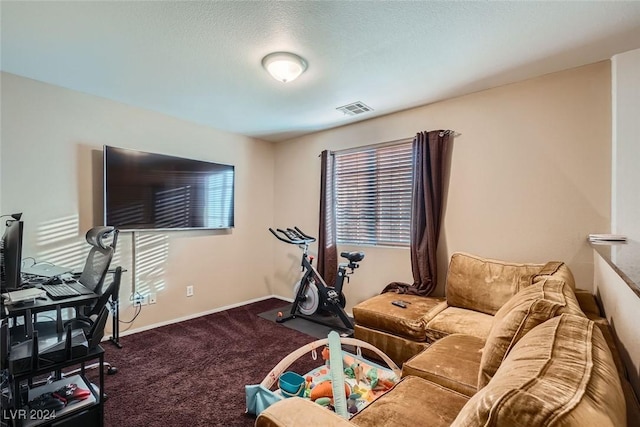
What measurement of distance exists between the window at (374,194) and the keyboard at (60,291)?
108 inches

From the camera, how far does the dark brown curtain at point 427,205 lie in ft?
9.76

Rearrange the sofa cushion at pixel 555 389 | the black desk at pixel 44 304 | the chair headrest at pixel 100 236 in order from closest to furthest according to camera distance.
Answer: the sofa cushion at pixel 555 389 → the black desk at pixel 44 304 → the chair headrest at pixel 100 236

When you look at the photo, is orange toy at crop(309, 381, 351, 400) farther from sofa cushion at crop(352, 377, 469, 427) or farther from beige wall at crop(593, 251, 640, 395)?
beige wall at crop(593, 251, 640, 395)

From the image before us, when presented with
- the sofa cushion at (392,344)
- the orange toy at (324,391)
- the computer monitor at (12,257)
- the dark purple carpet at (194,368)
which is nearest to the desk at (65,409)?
the dark purple carpet at (194,368)

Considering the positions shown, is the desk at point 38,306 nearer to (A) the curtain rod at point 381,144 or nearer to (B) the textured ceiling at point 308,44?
(B) the textured ceiling at point 308,44

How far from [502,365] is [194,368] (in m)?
2.37

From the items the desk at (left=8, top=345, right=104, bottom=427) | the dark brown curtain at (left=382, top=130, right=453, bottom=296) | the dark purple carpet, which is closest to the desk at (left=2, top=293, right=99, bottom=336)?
the desk at (left=8, top=345, right=104, bottom=427)

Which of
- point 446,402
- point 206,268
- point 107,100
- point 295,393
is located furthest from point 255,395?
point 107,100

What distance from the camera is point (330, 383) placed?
188cm

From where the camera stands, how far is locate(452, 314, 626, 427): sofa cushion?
571 millimetres

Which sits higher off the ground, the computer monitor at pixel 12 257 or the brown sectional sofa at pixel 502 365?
the computer monitor at pixel 12 257

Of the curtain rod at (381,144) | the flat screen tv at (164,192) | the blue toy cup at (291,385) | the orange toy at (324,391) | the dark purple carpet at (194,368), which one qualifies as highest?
the curtain rod at (381,144)

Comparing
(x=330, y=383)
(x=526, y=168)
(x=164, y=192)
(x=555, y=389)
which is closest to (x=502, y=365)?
(x=555, y=389)

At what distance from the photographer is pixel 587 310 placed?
79.7 inches
